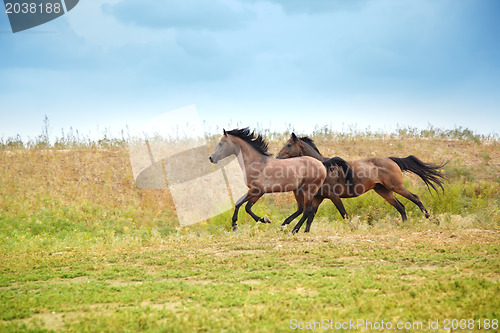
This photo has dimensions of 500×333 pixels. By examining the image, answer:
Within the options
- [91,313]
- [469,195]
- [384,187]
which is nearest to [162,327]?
[91,313]

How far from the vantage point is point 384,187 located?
511 inches

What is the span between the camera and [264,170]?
430 inches

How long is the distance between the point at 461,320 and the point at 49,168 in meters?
17.9

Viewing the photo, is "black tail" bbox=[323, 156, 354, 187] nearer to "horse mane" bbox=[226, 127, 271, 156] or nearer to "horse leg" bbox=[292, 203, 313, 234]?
"horse leg" bbox=[292, 203, 313, 234]

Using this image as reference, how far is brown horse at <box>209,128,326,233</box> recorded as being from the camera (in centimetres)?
1086

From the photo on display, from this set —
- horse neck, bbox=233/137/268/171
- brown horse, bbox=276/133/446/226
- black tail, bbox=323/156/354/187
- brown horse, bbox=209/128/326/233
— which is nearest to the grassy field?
brown horse, bbox=276/133/446/226

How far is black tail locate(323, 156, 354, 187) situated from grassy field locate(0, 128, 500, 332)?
106 cm

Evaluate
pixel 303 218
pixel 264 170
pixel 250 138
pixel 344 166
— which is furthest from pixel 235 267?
pixel 344 166

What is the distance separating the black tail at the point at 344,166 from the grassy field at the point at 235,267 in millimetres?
1059

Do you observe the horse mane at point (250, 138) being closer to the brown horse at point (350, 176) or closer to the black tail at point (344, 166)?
the brown horse at point (350, 176)

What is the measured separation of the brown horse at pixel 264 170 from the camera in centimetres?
1086

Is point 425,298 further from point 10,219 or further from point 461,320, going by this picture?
point 10,219

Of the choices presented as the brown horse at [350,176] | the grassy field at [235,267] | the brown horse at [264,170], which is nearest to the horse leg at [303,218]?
the brown horse at [264,170]

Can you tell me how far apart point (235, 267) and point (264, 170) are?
3.45 metres
